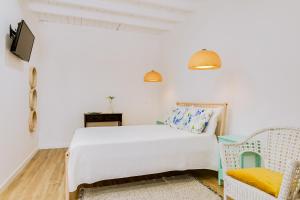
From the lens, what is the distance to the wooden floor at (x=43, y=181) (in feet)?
7.85

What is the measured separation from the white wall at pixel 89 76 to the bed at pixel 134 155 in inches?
89.8

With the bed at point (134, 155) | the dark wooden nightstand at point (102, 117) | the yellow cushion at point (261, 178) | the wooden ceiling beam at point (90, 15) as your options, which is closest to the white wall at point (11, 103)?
the wooden ceiling beam at point (90, 15)

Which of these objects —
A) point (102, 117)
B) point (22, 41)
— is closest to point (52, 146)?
point (102, 117)

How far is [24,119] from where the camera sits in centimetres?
344

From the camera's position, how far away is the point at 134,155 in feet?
8.29

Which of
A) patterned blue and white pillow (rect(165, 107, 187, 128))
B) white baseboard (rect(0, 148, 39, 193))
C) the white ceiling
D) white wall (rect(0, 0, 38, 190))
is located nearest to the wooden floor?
white baseboard (rect(0, 148, 39, 193))

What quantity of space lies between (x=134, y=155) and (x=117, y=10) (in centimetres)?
251

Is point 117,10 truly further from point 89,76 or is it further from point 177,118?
point 177,118

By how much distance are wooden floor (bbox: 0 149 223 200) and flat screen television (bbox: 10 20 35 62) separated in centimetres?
163

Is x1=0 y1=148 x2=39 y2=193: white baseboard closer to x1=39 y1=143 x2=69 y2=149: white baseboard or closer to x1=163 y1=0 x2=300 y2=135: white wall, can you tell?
x1=39 y1=143 x2=69 y2=149: white baseboard

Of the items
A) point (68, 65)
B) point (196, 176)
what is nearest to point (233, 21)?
point (196, 176)

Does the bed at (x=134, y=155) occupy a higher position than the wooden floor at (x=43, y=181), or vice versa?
the bed at (x=134, y=155)

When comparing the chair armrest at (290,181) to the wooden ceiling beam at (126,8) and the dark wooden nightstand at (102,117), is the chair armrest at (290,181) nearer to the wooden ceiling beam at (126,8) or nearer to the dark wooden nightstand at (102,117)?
the wooden ceiling beam at (126,8)

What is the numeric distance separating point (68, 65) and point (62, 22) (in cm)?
93
